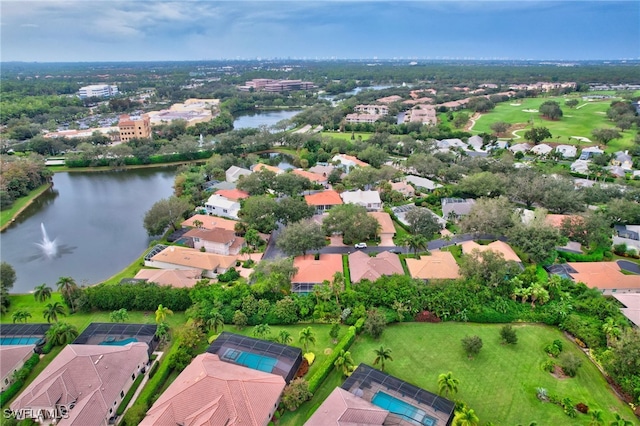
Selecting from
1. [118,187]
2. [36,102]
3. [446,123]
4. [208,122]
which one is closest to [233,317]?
[118,187]

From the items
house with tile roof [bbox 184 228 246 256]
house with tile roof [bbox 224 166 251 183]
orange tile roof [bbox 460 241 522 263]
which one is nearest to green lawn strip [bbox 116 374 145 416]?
house with tile roof [bbox 184 228 246 256]

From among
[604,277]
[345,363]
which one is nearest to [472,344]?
[345,363]

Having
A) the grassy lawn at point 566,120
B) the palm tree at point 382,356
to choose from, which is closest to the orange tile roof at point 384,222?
the palm tree at point 382,356

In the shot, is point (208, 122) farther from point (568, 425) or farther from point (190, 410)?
point (568, 425)

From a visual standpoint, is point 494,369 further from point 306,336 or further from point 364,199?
point 364,199

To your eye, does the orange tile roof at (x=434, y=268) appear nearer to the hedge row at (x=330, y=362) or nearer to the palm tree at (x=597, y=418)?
the hedge row at (x=330, y=362)

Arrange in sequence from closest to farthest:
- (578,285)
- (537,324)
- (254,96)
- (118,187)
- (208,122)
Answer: (537,324)
(578,285)
(118,187)
(208,122)
(254,96)
